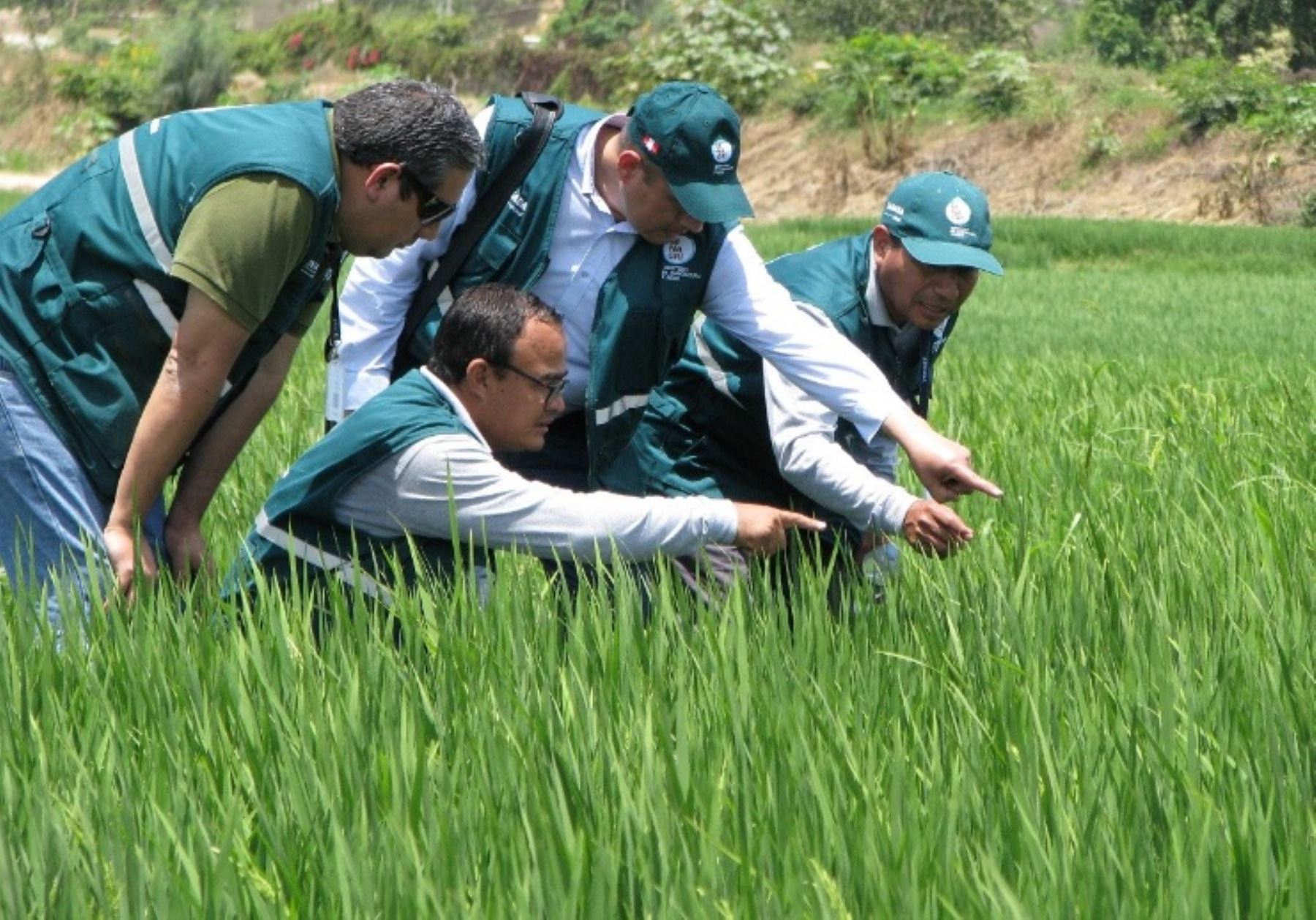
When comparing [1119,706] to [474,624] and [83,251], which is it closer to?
[474,624]

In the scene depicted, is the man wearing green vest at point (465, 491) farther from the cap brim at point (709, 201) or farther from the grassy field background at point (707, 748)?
the cap brim at point (709, 201)

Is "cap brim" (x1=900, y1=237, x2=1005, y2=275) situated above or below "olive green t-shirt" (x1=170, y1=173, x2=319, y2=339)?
below

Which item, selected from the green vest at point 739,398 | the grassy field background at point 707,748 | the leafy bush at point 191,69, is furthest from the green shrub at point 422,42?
the grassy field background at point 707,748

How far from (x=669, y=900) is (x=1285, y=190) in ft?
64.0

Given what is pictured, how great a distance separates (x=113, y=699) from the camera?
2.60 meters

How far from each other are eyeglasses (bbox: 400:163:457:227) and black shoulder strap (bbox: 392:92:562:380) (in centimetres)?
41

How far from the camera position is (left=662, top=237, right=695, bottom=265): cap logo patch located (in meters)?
3.42

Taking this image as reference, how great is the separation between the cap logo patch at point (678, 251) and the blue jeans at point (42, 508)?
941mm

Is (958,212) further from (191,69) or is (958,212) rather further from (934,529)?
(191,69)

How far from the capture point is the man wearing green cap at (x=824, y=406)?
Result: 339 cm

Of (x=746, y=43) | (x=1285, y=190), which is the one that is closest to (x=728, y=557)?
(x=1285, y=190)

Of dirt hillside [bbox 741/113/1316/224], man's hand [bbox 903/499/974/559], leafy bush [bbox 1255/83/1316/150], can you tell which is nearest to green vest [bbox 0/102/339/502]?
man's hand [bbox 903/499/974/559]

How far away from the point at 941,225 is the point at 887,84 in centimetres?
2207

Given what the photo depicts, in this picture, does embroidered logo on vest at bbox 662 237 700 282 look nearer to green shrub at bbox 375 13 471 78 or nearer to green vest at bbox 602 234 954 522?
green vest at bbox 602 234 954 522
